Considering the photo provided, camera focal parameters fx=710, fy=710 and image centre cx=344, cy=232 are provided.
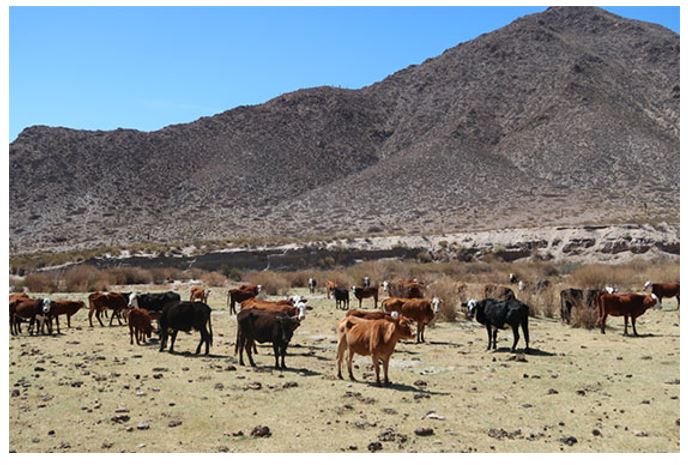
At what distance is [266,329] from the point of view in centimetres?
1454

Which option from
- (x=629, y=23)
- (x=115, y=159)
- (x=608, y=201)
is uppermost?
(x=629, y=23)

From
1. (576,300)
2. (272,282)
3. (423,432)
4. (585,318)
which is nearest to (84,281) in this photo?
(272,282)

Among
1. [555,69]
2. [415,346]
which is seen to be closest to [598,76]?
[555,69]

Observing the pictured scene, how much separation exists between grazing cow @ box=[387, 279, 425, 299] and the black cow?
1297 centimetres

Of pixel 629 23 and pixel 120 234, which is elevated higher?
pixel 629 23

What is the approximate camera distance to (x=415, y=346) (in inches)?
699

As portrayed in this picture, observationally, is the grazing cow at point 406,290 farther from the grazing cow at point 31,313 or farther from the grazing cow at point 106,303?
the grazing cow at point 31,313

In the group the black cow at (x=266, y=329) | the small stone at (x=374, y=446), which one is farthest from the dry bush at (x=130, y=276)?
the small stone at (x=374, y=446)

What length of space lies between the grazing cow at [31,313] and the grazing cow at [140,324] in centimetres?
318

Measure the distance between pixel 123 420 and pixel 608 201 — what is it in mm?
68167

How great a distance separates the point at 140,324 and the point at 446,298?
11105 mm

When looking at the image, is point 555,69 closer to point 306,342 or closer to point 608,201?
point 608,201

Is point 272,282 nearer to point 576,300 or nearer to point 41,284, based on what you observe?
point 41,284

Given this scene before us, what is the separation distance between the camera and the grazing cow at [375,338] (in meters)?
12.7
